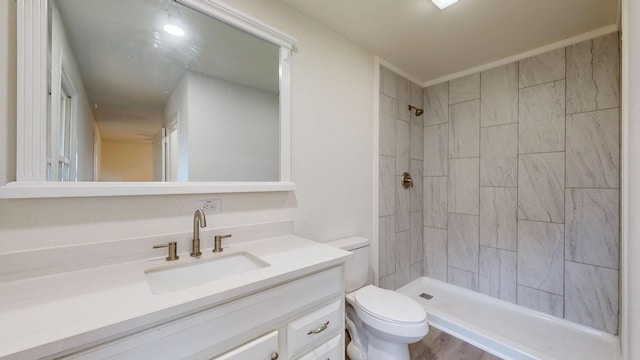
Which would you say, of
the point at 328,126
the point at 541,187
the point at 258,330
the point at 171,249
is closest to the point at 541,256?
the point at 541,187

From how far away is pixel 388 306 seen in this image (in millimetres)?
1461

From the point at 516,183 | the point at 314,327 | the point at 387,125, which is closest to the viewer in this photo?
the point at 314,327

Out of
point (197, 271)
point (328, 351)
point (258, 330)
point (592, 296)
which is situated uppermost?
point (197, 271)

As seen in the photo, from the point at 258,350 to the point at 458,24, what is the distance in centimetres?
223

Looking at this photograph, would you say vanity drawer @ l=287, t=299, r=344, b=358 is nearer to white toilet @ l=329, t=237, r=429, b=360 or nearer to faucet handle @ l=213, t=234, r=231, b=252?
white toilet @ l=329, t=237, r=429, b=360

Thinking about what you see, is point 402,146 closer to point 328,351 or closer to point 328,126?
point 328,126

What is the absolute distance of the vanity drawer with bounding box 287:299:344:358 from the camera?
0.95 metres

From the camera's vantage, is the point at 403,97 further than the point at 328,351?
Yes

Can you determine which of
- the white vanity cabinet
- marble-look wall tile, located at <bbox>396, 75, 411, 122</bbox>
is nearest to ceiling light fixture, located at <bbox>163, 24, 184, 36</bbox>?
the white vanity cabinet

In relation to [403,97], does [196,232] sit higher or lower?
lower

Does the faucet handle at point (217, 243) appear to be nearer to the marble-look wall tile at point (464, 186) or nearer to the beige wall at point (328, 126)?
the beige wall at point (328, 126)

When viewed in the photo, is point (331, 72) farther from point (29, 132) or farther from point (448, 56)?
point (29, 132)

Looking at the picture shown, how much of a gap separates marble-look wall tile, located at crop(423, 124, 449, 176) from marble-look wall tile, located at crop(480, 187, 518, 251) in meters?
0.44

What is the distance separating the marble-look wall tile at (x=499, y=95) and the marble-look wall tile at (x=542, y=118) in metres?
0.07
